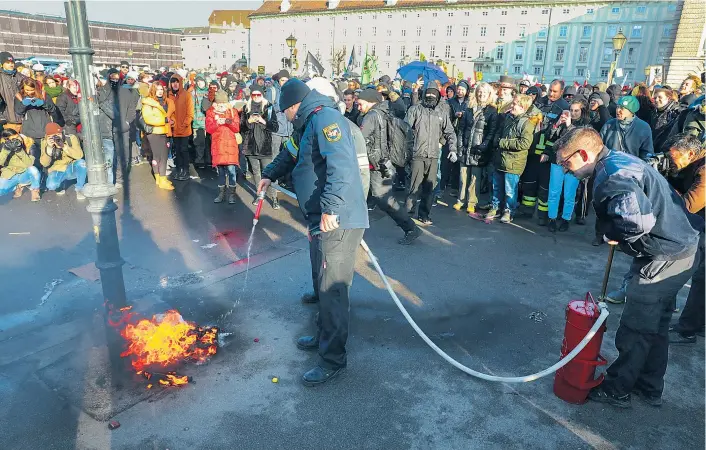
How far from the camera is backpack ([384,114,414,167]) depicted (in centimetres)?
746

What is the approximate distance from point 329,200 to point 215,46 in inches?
4548

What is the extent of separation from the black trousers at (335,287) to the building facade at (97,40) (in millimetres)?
75019

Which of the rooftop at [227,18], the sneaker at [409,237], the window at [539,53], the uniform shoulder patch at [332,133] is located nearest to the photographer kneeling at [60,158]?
the sneaker at [409,237]

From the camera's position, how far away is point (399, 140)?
24.9 ft

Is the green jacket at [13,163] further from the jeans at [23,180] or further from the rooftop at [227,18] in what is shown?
the rooftop at [227,18]

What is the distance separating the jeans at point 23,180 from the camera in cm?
Answer: 833

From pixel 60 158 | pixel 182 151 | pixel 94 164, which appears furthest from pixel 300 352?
pixel 182 151

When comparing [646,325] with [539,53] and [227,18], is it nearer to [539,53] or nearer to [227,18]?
[539,53]

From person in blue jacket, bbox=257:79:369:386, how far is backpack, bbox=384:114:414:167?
362 cm

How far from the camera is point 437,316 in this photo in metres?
4.91

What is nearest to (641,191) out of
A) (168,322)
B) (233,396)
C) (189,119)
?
(233,396)

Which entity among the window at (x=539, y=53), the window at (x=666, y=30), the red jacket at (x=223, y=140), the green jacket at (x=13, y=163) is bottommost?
the green jacket at (x=13, y=163)

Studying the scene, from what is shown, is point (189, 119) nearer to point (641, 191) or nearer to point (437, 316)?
point (437, 316)

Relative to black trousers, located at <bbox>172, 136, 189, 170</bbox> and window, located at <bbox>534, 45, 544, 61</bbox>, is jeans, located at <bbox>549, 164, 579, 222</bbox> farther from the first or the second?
window, located at <bbox>534, 45, 544, 61</bbox>
